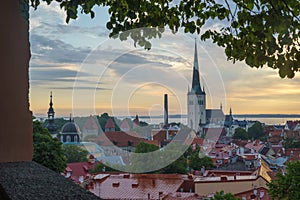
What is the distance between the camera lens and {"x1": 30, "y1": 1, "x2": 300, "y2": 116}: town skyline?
97.4 inches

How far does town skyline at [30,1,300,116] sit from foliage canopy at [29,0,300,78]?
42.5 inches

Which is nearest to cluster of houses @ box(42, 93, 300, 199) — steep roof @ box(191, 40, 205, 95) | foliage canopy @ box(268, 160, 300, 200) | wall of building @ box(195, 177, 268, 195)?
wall of building @ box(195, 177, 268, 195)

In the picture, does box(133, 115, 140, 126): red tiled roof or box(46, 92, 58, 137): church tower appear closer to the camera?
box(46, 92, 58, 137): church tower

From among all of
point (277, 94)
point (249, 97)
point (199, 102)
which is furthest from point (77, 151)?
point (277, 94)

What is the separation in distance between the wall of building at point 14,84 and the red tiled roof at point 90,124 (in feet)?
6.35

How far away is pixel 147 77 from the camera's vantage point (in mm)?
3248

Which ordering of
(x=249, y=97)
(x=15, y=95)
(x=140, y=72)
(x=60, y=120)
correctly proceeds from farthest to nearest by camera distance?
(x=140, y=72) → (x=249, y=97) → (x=60, y=120) → (x=15, y=95)

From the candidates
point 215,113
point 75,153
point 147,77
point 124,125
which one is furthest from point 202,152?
point 75,153

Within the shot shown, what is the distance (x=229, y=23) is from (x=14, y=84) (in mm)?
584

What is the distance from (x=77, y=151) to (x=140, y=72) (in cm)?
83

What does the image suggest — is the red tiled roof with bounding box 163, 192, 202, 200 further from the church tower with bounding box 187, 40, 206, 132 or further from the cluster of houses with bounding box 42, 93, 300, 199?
the church tower with bounding box 187, 40, 206, 132

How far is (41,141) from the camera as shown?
3.19 metres

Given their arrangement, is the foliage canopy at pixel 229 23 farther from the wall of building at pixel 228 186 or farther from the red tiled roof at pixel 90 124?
the wall of building at pixel 228 186

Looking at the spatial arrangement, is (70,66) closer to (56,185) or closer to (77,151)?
(77,151)
